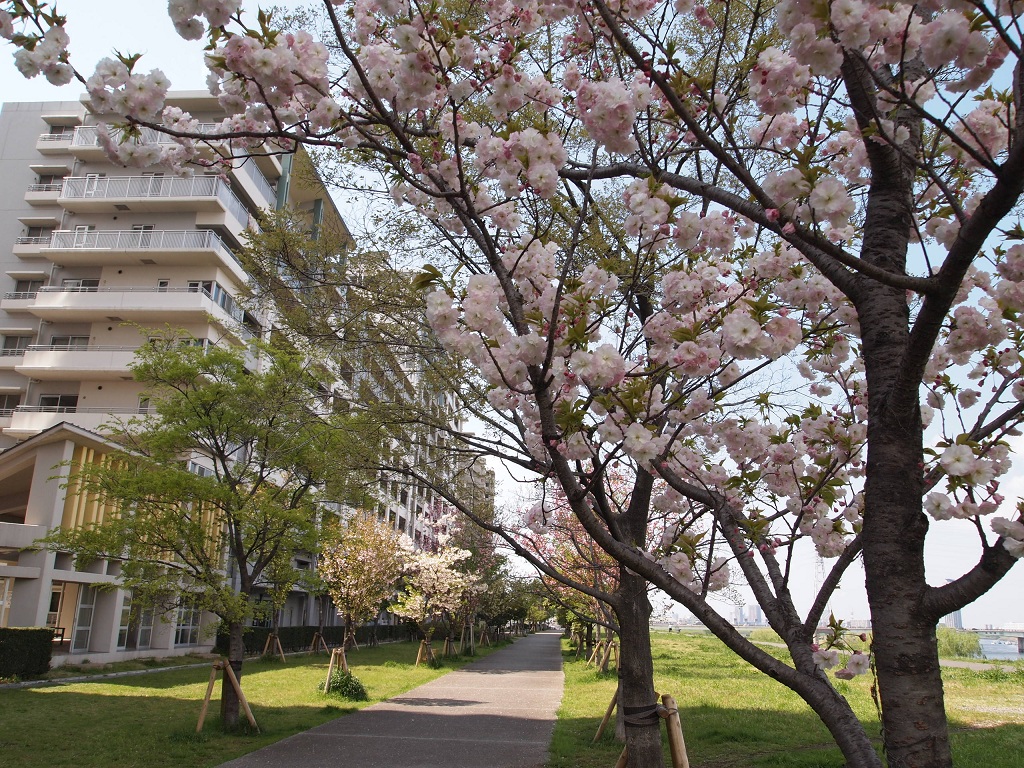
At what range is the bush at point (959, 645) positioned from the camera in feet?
114

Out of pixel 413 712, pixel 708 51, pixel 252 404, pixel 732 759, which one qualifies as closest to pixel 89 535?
pixel 252 404

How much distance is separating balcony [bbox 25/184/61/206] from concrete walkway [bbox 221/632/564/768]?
27454 mm

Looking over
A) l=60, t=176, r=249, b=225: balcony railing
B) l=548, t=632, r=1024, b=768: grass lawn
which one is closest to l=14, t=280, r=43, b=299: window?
l=60, t=176, r=249, b=225: balcony railing

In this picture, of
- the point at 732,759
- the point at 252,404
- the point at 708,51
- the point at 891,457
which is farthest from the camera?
the point at 252,404

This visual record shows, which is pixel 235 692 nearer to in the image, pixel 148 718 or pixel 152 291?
pixel 148 718

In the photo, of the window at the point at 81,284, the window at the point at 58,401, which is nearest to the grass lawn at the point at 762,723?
the window at the point at 58,401

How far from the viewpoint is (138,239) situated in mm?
28094

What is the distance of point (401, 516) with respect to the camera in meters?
50.9

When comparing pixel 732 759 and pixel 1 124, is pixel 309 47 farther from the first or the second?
pixel 1 124

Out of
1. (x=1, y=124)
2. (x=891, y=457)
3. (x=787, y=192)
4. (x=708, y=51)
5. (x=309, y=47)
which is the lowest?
(x=891, y=457)

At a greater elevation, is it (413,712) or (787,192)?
(787,192)

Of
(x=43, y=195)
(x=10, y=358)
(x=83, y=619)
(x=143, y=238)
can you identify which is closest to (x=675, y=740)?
(x=83, y=619)

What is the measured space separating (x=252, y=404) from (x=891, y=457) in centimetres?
964

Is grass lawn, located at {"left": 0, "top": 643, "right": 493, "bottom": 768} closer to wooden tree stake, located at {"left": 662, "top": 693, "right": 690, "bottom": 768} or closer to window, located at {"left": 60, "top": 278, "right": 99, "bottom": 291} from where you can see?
wooden tree stake, located at {"left": 662, "top": 693, "right": 690, "bottom": 768}
